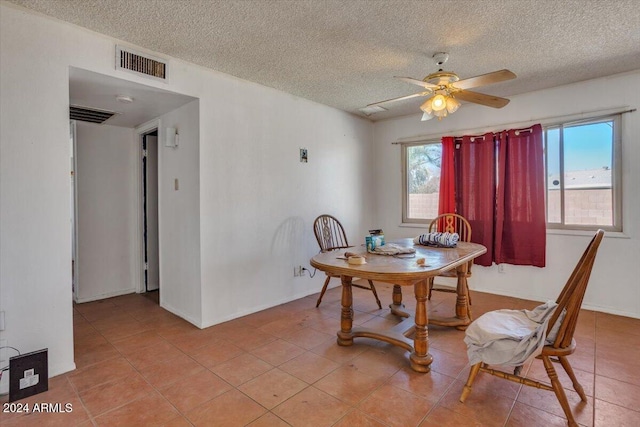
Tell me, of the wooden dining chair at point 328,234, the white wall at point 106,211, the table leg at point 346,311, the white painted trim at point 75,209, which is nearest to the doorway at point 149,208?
the white wall at point 106,211

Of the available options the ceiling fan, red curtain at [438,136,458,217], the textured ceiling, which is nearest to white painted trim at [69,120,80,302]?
the textured ceiling

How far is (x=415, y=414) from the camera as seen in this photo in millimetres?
1746

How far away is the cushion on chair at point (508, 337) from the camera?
165 centimetres

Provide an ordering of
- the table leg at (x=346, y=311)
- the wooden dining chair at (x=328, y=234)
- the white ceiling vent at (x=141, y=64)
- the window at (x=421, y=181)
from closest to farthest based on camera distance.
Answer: the white ceiling vent at (x=141, y=64) → the table leg at (x=346, y=311) → the wooden dining chair at (x=328, y=234) → the window at (x=421, y=181)

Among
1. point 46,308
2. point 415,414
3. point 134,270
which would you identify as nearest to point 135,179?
point 134,270

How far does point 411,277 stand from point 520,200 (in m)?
2.54

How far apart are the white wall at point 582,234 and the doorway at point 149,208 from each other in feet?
11.6

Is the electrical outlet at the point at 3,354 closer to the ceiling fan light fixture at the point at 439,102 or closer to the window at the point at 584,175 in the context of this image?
the ceiling fan light fixture at the point at 439,102

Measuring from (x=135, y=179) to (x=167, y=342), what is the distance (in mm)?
2328

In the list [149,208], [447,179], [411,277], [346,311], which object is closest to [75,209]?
[149,208]

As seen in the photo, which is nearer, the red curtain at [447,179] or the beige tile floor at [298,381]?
the beige tile floor at [298,381]

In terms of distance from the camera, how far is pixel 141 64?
8.36 feet

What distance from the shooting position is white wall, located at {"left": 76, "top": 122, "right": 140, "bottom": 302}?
3764mm

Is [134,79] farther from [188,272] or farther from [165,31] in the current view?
[188,272]
